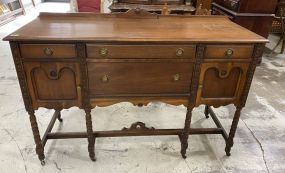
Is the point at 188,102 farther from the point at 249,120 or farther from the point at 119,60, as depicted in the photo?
the point at 249,120

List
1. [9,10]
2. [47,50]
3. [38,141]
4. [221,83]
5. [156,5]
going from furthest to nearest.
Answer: [9,10]
[156,5]
[38,141]
[221,83]
[47,50]

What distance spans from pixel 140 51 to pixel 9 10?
18.7ft

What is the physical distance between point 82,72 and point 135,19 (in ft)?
2.16

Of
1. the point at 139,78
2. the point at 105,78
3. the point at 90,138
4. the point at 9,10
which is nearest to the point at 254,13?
the point at 139,78

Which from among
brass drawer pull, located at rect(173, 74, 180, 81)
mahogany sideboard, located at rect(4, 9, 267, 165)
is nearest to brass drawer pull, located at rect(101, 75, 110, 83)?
mahogany sideboard, located at rect(4, 9, 267, 165)

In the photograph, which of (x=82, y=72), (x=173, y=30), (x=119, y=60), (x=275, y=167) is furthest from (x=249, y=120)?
(x=82, y=72)

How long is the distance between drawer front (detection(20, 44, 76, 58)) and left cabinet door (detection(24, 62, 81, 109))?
0.17 feet

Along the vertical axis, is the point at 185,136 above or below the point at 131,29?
below

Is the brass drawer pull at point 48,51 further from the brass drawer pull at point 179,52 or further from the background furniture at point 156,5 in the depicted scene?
the background furniture at point 156,5

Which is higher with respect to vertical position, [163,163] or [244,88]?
[244,88]

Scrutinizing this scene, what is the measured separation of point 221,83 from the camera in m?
1.64

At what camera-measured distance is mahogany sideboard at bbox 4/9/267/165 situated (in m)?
1.41

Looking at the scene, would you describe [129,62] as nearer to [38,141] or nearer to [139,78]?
[139,78]

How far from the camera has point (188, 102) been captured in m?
1.68
